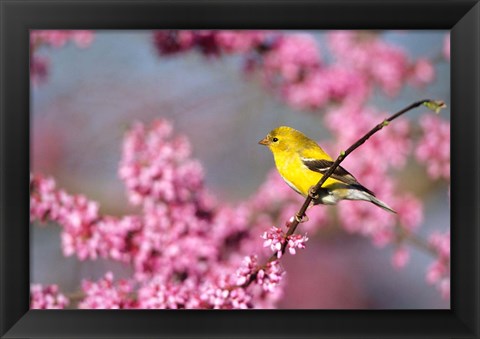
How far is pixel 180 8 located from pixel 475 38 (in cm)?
106

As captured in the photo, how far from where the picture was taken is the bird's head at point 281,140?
5.96ft

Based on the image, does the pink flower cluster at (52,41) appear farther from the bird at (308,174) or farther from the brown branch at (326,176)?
the brown branch at (326,176)

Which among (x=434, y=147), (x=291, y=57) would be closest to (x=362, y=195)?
(x=434, y=147)

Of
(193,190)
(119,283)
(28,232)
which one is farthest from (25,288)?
(193,190)

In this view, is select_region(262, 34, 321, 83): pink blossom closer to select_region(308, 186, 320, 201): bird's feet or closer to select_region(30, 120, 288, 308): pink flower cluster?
select_region(30, 120, 288, 308): pink flower cluster

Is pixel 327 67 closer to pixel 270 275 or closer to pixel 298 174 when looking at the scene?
pixel 298 174

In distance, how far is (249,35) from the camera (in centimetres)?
297

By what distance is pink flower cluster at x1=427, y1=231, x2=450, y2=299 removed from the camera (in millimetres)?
2451

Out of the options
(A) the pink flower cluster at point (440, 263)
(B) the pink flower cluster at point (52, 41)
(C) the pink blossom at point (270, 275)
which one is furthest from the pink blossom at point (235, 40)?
(C) the pink blossom at point (270, 275)

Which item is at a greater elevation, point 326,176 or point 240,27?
point 240,27

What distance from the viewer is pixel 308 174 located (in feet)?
5.90

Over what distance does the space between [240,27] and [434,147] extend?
1354 millimetres

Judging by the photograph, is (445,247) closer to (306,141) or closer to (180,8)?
(306,141)

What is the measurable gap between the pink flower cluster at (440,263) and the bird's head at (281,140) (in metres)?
1.02
